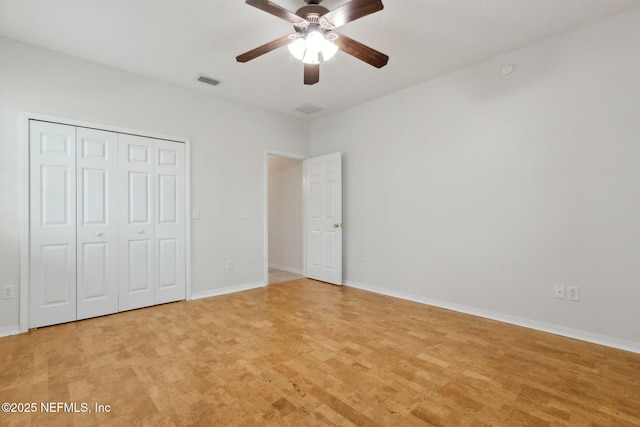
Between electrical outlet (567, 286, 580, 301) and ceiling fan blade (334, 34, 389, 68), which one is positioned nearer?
ceiling fan blade (334, 34, 389, 68)

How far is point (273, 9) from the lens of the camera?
2033mm

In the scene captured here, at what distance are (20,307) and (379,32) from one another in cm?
422

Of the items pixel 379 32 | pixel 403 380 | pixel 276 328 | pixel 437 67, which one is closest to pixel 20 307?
pixel 276 328

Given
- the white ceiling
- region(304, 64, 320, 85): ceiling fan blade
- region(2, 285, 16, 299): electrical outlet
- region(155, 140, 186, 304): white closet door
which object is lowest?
region(2, 285, 16, 299): electrical outlet

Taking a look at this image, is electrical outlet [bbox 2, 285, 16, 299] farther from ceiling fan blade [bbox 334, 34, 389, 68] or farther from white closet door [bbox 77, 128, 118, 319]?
ceiling fan blade [bbox 334, 34, 389, 68]

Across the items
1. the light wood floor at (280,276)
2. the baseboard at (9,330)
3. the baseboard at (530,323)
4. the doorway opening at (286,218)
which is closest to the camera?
the baseboard at (530,323)

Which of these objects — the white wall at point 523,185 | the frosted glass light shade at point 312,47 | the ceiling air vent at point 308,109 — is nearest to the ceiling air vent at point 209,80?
the ceiling air vent at point 308,109

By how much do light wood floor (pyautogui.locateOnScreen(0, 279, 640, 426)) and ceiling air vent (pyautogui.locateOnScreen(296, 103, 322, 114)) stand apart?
10.1 ft

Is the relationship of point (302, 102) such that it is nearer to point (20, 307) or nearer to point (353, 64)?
point (353, 64)

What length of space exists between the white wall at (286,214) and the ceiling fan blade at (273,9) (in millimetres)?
3298

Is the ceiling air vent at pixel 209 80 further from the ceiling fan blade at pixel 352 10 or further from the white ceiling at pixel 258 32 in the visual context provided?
the ceiling fan blade at pixel 352 10

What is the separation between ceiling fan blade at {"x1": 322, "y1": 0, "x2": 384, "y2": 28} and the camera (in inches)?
75.3

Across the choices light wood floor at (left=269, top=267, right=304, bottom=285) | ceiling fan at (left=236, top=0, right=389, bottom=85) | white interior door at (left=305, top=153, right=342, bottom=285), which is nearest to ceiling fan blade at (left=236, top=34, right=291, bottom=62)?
ceiling fan at (left=236, top=0, right=389, bottom=85)

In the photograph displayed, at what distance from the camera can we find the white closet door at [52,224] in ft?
9.45
